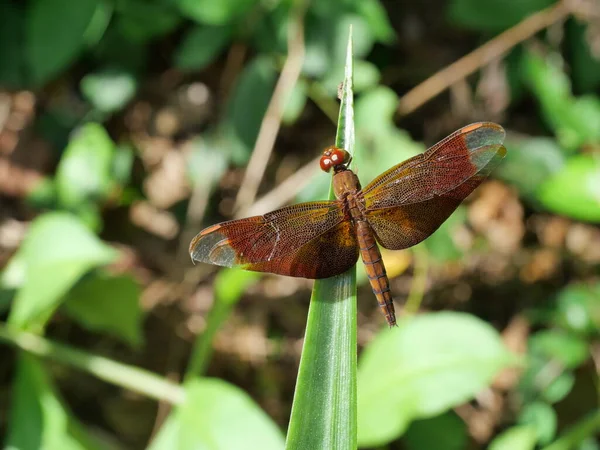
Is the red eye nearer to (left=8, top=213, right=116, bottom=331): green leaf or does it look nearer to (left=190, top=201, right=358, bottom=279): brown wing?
(left=190, top=201, right=358, bottom=279): brown wing

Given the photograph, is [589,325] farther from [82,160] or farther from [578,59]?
[82,160]

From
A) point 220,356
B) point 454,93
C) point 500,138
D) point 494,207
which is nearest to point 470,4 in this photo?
point 454,93

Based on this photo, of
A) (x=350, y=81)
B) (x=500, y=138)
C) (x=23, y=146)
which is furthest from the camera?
(x=23, y=146)

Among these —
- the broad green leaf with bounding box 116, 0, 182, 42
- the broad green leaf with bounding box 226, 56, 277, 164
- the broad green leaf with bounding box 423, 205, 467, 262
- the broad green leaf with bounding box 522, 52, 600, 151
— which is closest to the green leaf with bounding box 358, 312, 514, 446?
the broad green leaf with bounding box 423, 205, 467, 262

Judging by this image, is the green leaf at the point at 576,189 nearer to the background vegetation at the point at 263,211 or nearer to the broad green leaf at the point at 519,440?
the background vegetation at the point at 263,211

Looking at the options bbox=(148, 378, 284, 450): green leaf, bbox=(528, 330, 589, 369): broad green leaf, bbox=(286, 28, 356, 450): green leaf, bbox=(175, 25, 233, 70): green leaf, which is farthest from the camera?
bbox=(175, 25, 233, 70): green leaf

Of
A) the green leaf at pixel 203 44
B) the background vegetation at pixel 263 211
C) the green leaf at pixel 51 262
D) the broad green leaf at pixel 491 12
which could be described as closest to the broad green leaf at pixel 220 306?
the background vegetation at pixel 263 211

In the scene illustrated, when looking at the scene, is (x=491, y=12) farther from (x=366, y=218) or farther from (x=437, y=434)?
(x=437, y=434)
